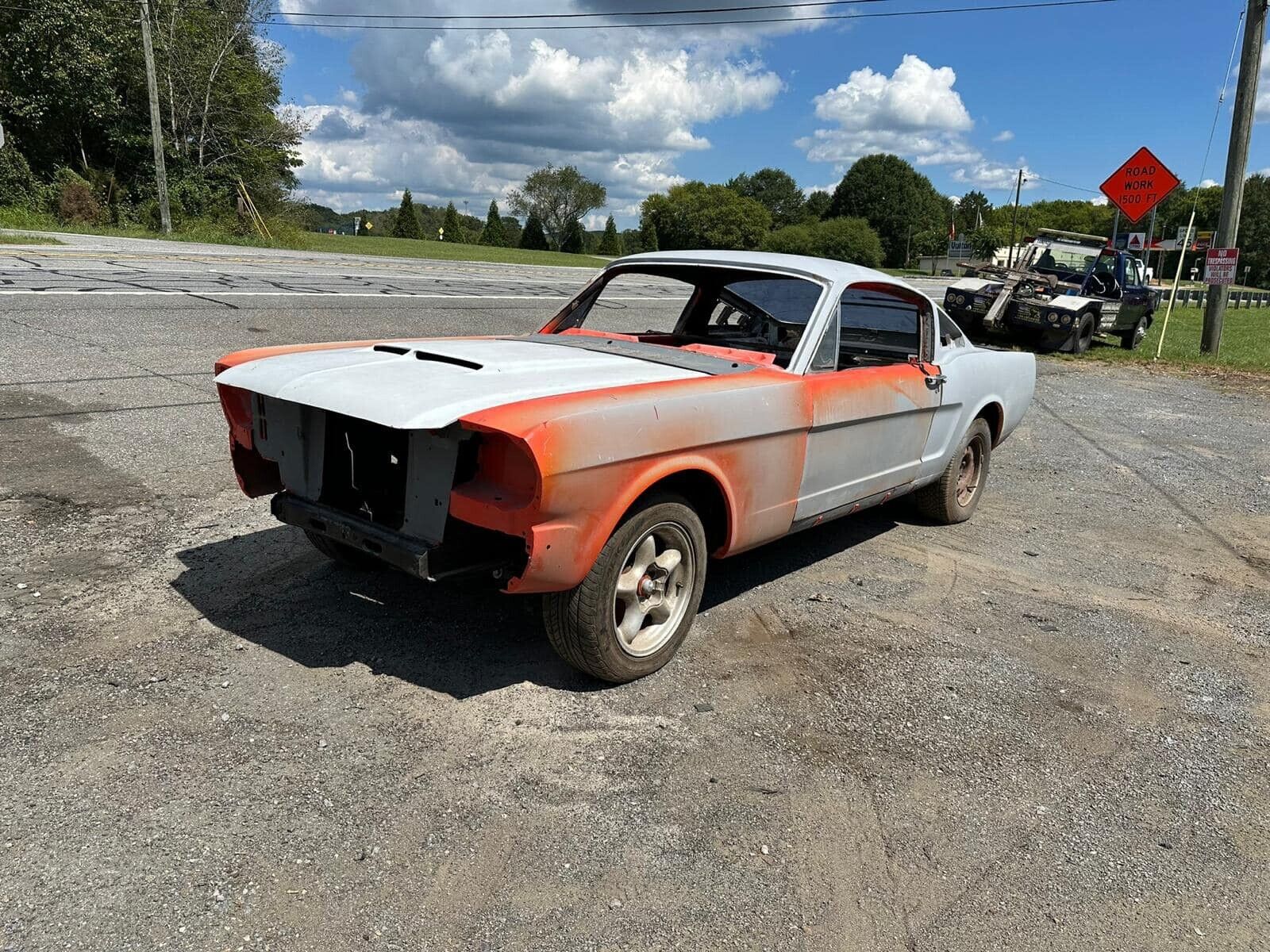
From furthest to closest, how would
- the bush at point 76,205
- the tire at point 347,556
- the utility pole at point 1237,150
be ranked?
the bush at point 76,205 < the utility pole at point 1237,150 < the tire at point 347,556

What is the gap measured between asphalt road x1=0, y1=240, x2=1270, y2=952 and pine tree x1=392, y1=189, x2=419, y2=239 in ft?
233

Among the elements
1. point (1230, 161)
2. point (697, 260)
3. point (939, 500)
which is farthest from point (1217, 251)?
point (697, 260)

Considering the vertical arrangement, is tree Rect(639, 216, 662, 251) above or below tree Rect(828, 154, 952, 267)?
below

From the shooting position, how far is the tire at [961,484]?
5.77m

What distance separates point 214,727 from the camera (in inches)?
122

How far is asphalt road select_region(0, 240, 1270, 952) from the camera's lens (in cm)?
243

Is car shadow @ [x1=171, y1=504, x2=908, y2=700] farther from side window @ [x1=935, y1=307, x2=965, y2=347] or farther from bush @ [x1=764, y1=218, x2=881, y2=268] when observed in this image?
bush @ [x1=764, y1=218, x2=881, y2=268]

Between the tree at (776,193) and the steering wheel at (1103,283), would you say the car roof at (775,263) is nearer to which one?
the steering wheel at (1103,283)

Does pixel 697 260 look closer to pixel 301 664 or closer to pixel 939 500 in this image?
pixel 939 500

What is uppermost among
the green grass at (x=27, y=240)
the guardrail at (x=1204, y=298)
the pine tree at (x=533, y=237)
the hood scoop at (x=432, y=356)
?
the pine tree at (x=533, y=237)

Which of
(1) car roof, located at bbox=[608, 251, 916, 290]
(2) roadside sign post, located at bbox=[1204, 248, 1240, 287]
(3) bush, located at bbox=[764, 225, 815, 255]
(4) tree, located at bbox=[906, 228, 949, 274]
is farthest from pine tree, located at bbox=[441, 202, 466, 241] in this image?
(1) car roof, located at bbox=[608, 251, 916, 290]

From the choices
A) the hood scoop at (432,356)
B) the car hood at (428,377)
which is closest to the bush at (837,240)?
the car hood at (428,377)

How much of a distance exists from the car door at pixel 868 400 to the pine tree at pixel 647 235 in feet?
257

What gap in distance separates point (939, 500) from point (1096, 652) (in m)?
1.72
